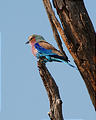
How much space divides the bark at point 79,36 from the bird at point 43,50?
142cm

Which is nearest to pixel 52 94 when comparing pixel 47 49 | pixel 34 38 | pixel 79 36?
pixel 79 36

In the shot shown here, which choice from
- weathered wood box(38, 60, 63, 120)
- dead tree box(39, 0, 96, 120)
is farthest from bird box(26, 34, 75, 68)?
dead tree box(39, 0, 96, 120)

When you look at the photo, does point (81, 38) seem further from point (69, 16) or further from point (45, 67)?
point (45, 67)

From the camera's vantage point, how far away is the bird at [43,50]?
5932 mm

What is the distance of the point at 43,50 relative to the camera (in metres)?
6.49

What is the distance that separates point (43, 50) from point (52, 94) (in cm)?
211

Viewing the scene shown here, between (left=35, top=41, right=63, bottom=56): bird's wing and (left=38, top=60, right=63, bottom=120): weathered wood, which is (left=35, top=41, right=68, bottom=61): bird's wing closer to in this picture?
(left=35, top=41, right=63, bottom=56): bird's wing

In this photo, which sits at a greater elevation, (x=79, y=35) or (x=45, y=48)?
(x=45, y=48)

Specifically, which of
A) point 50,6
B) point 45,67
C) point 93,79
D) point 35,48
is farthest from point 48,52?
point 93,79

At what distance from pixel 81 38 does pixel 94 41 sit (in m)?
0.21

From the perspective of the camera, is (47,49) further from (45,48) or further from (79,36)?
(79,36)

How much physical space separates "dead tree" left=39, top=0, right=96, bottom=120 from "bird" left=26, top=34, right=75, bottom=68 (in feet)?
4.66

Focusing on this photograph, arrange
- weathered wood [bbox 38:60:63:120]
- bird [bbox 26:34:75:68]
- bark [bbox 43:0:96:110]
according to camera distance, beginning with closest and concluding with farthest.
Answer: bark [bbox 43:0:96:110] → weathered wood [bbox 38:60:63:120] → bird [bbox 26:34:75:68]

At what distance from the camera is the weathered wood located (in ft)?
14.3
